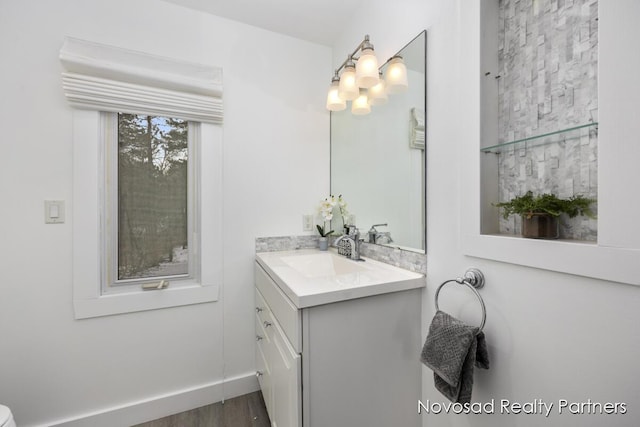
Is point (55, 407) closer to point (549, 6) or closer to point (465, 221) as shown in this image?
point (465, 221)

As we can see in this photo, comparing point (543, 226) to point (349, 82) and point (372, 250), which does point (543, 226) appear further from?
point (349, 82)

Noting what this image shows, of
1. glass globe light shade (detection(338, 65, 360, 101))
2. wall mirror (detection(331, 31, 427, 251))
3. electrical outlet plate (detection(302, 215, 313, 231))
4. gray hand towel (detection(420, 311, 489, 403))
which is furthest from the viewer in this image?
electrical outlet plate (detection(302, 215, 313, 231))

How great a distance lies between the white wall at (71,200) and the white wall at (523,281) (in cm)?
85

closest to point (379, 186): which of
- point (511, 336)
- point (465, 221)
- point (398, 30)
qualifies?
point (465, 221)

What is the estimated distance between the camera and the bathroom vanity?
0.91 meters

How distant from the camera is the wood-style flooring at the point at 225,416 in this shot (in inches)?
57.5

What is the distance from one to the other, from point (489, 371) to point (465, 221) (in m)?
0.53

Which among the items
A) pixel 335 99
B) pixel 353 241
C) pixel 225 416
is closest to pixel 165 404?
pixel 225 416

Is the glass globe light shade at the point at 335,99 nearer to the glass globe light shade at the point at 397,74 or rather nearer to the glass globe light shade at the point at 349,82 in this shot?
the glass globe light shade at the point at 349,82

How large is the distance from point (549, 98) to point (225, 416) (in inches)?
82.2

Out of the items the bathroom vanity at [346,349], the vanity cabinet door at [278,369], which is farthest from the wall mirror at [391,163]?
the vanity cabinet door at [278,369]

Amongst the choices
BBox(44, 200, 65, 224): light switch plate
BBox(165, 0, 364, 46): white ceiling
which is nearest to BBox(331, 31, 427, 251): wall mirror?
BBox(165, 0, 364, 46): white ceiling

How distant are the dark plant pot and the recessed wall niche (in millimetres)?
40

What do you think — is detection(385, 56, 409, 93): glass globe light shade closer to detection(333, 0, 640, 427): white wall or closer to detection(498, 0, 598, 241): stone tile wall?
detection(333, 0, 640, 427): white wall
